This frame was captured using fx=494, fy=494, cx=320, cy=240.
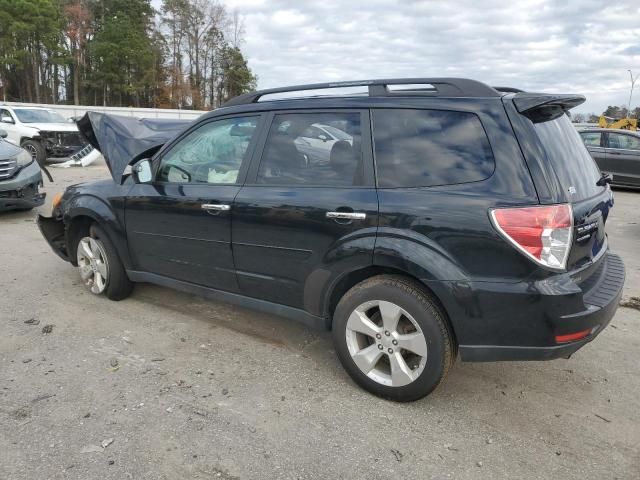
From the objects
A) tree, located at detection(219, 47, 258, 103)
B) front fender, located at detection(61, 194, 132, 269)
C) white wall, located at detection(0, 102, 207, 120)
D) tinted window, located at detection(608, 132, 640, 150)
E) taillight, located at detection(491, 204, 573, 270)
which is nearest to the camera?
taillight, located at detection(491, 204, 573, 270)

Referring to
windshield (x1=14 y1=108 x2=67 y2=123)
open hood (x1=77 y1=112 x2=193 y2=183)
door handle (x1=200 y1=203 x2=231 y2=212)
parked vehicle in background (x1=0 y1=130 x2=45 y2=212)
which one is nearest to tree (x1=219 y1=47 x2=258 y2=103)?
windshield (x1=14 y1=108 x2=67 y2=123)

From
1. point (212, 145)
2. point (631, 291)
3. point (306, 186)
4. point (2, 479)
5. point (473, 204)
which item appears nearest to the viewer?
point (2, 479)

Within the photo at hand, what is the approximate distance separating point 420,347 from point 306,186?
120 centimetres

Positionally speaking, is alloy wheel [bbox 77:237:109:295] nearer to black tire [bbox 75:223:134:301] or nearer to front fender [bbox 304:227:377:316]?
black tire [bbox 75:223:134:301]

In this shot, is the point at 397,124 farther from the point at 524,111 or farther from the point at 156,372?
→ the point at 156,372

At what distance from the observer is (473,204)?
2535 millimetres

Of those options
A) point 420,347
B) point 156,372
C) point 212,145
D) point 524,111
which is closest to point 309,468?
point 420,347

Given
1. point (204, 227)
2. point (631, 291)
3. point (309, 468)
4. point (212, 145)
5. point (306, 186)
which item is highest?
point (212, 145)

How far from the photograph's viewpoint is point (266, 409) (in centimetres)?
285

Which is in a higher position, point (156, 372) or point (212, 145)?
point (212, 145)

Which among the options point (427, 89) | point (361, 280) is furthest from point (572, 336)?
point (427, 89)

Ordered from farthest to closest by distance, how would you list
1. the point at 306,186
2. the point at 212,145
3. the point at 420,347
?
the point at 212,145
the point at 306,186
the point at 420,347

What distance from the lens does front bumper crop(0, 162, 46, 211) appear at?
750 cm

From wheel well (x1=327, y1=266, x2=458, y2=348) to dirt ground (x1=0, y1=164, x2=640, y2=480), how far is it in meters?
0.49
